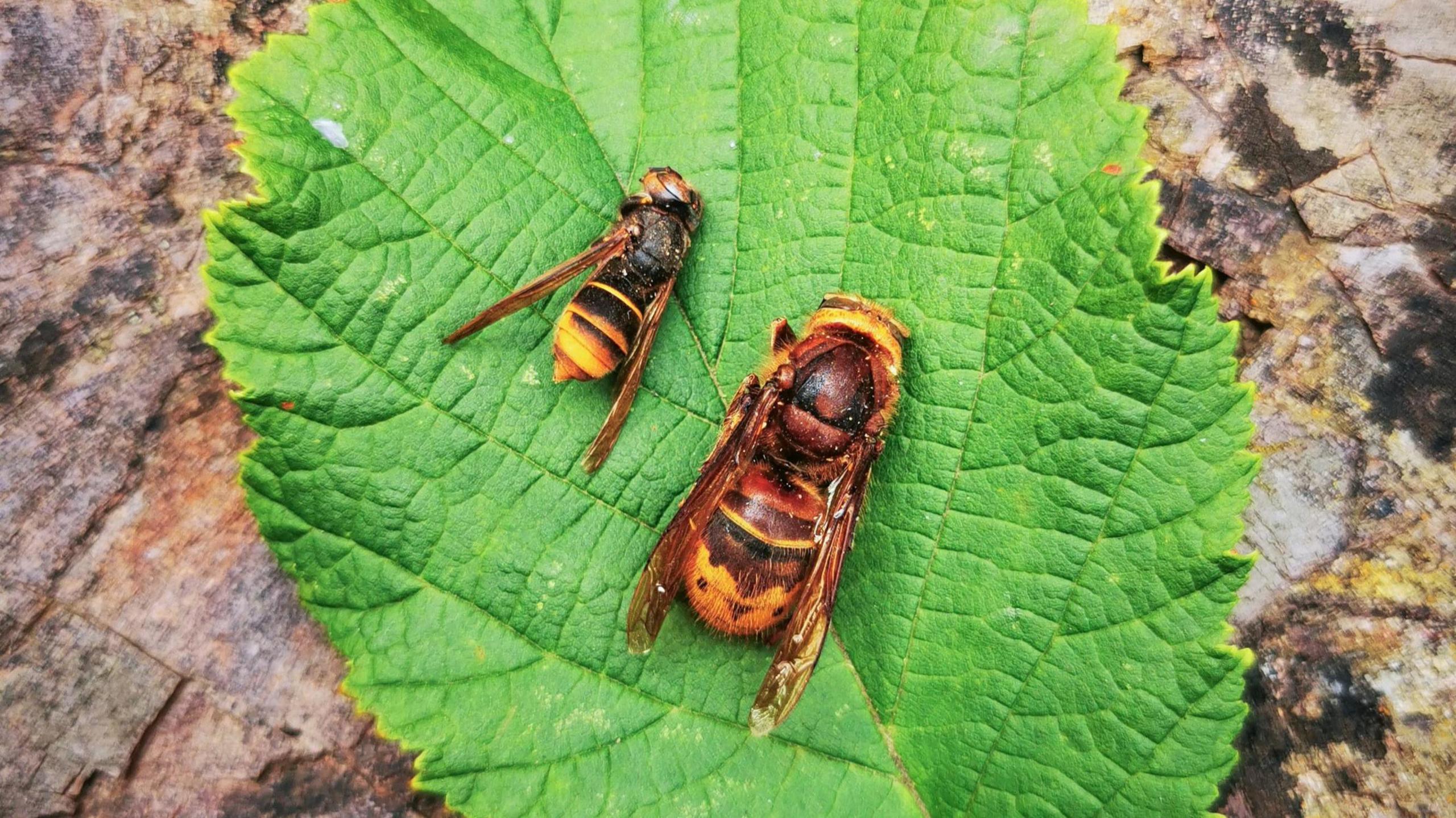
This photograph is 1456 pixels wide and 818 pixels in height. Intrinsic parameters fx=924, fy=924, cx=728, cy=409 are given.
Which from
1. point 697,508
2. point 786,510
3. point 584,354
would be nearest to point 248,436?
point 584,354

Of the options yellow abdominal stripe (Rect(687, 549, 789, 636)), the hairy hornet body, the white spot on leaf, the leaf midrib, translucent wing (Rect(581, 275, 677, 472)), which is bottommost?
the leaf midrib

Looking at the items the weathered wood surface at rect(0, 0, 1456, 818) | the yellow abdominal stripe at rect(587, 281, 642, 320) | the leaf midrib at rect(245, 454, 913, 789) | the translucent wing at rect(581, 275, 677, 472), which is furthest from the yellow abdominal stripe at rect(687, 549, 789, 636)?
the weathered wood surface at rect(0, 0, 1456, 818)

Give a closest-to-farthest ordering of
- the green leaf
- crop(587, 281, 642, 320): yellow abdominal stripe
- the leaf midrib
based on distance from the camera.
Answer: the green leaf
the leaf midrib
crop(587, 281, 642, 320): yellow abdominal stripe

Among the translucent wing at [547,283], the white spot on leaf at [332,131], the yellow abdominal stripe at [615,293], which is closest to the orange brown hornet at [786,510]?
the yellow abdominal stripe at [615,293]

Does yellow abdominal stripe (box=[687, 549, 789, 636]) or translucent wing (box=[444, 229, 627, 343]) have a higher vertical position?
translucent wing (box=[444, 229, 627, 343])

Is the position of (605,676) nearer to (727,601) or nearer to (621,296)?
(727,601)

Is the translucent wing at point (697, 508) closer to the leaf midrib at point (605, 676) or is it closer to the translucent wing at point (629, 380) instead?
the leaf midrib at point (605, 676)

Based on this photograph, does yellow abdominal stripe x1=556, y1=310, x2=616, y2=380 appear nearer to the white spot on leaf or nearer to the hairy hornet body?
the hairy hornet body

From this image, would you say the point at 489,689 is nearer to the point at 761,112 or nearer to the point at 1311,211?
the point at 761,112
